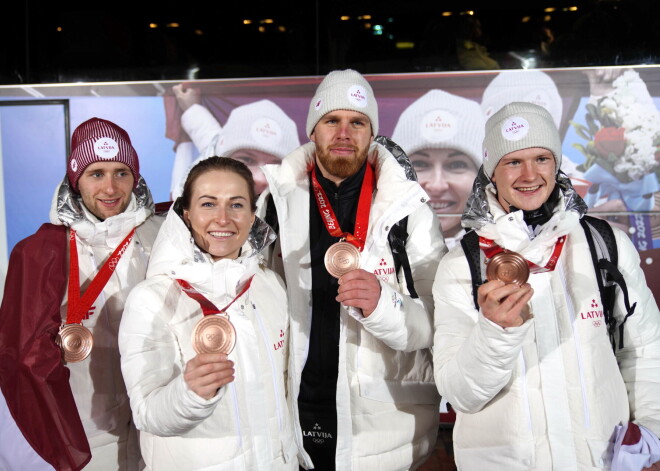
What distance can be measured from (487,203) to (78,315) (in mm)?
1659

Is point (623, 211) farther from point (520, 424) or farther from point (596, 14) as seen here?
point (520, 424)

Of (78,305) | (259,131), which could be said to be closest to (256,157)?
(259,131)

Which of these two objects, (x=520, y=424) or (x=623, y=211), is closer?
(x=520, y=424)

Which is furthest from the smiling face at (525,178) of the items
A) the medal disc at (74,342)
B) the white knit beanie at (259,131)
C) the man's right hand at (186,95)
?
the man's right hand at (186,95)

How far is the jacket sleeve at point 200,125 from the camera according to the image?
514cm

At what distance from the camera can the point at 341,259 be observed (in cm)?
241

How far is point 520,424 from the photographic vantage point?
2158 millimetres

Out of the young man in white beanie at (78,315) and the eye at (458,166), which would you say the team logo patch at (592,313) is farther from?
the eye at (458,166)

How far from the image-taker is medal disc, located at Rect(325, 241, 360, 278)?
2.38 m

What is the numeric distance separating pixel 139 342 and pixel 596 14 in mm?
4526

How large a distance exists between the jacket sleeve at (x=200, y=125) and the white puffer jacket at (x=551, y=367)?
10.6 ft

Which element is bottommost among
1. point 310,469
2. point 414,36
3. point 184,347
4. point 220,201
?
point 310,469

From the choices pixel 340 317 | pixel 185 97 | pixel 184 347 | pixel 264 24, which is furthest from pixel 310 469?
pixel 264 24

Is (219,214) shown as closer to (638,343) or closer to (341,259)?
(341,259)
